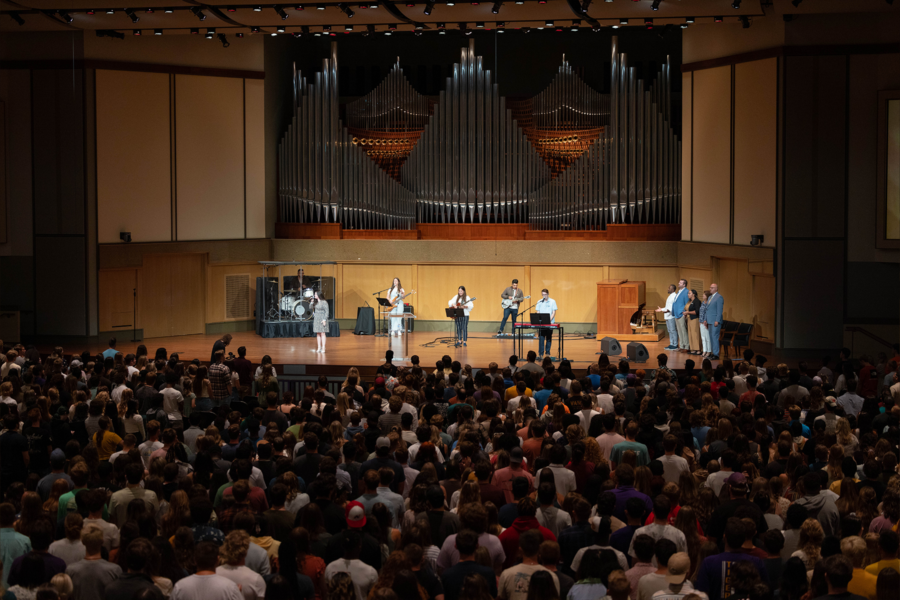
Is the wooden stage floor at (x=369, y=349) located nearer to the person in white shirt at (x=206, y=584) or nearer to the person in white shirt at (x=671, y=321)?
the person in white shirt at (x=671, y=321)

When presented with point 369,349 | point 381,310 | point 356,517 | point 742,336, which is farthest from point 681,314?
point 356,517

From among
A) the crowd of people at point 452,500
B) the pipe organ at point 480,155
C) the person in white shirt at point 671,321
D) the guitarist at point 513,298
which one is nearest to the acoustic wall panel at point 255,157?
the pipe organ at point 480,155

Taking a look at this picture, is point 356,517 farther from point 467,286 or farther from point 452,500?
point 467,286

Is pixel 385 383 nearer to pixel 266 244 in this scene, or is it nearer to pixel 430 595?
pixel 430 595

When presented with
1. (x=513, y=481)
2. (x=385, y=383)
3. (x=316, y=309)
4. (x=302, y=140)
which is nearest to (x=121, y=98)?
(x=302, y=140)

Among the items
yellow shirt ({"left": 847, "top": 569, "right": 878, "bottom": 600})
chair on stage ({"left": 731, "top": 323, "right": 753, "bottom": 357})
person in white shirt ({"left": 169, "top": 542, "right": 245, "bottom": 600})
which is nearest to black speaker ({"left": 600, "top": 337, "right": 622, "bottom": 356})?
chair on stage ({"left": 731, "top": 323, "right": 753, "bottom": 357})

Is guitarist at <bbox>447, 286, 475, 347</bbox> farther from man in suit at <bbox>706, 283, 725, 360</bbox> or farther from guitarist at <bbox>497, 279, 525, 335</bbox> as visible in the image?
man in suit at <bbox>706, 283, 725, 360</bbox>

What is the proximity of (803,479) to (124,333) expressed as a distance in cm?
1613

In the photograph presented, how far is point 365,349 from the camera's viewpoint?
18562 mm

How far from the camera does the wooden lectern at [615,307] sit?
64.2 ft

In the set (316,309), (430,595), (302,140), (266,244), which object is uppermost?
(302,140)

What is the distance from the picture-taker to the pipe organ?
2042 centimetres

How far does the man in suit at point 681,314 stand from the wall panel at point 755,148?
1.54m

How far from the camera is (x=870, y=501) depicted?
655 cm
